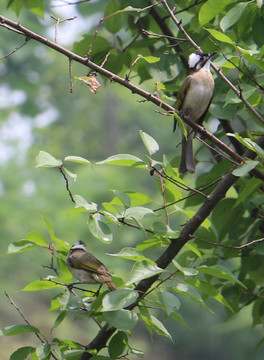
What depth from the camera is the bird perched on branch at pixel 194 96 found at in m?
2.34

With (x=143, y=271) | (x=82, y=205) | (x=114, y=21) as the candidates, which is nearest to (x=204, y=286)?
(x=143, y=271)

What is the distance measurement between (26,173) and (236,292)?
10968 mm

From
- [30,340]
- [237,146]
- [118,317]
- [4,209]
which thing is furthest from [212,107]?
[30,340]

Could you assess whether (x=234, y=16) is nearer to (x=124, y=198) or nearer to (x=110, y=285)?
(x=124, y=198)

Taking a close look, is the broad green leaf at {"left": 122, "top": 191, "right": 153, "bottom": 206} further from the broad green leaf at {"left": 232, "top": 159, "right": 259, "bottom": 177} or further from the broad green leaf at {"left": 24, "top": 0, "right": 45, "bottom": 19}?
the broad green leaf at {"left": 24, "top": 0, "right": 45, "bottom": 19}

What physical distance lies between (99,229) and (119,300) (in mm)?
217

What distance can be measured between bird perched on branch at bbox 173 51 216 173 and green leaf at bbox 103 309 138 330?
1083mm

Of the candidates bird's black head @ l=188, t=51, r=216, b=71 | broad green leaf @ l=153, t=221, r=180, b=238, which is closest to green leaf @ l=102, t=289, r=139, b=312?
broad green leaf @ l=153, t=221, r=180, b=238

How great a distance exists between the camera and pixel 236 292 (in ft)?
6.10

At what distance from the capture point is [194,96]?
2.40 meters

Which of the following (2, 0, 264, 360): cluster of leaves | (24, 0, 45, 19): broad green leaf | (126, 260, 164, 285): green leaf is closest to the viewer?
(126, 260, 164, 285): green leaf

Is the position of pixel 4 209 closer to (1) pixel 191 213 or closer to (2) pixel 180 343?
(2) pixel 180 343

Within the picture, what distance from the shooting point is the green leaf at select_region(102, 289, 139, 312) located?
3.95ft

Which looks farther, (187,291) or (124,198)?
(124,198)
